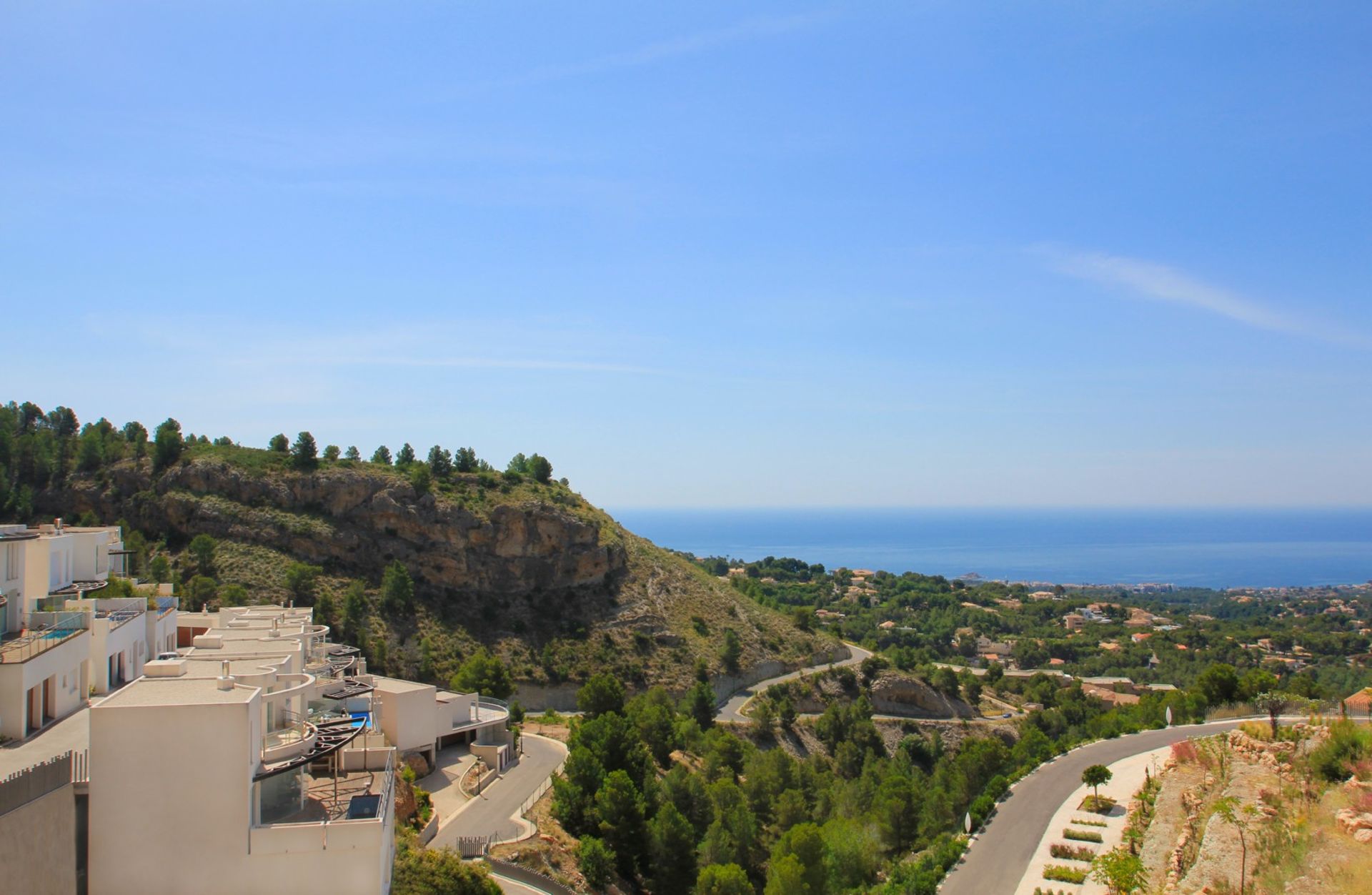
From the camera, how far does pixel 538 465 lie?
63531 mm

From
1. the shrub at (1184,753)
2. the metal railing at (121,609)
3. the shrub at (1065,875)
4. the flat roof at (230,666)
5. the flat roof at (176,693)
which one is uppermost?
the metal railing at (121,609)

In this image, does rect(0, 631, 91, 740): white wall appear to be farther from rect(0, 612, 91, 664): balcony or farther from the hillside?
the hillside

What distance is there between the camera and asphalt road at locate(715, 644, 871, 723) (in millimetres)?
47656

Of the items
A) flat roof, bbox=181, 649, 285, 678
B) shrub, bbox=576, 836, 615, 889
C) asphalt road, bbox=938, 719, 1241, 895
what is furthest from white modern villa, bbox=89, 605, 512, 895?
asphalt road, bbox=938, 719, 1241, 895

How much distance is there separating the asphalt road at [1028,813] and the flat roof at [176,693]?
14195 millimetres

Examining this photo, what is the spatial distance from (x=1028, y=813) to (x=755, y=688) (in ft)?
101

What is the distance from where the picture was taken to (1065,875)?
18203 millimetres

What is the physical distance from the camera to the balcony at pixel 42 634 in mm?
13961

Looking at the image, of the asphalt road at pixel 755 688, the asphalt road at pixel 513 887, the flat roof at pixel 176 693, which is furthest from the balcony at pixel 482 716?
the flat roof at pixel 176 693

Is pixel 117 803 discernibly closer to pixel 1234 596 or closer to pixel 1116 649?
pixel 1116 649

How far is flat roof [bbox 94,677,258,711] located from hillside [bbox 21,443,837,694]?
32.1 m

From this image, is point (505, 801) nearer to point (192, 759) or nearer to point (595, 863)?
point (595, 863)

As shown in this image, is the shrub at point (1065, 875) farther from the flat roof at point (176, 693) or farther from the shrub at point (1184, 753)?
the flat roof at point (176, 693)

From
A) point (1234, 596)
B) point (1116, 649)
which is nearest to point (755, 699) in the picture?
point (1116, 649)
